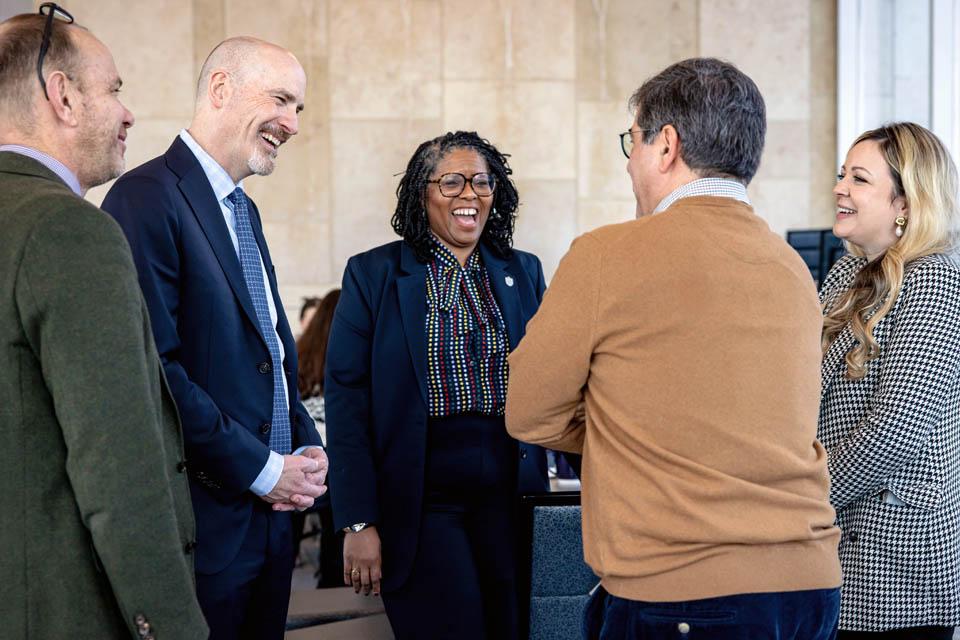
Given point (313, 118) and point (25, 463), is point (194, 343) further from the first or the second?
point (313, 118)

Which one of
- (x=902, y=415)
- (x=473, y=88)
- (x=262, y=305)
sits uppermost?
(x=473, y=88)

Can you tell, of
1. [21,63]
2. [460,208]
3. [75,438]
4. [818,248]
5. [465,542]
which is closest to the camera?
[75,438]

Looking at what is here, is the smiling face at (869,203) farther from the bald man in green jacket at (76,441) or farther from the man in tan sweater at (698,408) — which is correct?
the bald man in green jacket at (76,441)

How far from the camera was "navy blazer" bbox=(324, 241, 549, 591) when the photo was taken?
255 cm

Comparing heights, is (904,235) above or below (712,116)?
below

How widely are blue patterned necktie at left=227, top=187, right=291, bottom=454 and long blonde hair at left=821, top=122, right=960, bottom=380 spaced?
4.00ft

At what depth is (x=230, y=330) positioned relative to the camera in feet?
6.75

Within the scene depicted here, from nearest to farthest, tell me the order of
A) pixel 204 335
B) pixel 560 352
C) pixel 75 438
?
pixel 75 438
pixel 560 352
pixel 204 335

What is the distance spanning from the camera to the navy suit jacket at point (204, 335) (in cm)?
195

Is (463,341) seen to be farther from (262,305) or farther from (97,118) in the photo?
(97,118)

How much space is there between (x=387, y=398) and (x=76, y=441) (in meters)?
1.28

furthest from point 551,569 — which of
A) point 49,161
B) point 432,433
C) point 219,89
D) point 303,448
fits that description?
point 49,161

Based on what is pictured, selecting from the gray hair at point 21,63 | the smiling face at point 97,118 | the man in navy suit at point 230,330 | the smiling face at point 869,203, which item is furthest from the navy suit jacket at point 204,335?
the smiling face at point 869,203

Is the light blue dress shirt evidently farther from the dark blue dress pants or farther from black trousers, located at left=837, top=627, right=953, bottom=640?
black trousers, located at left=837, top=627, right=953, bottom=640
